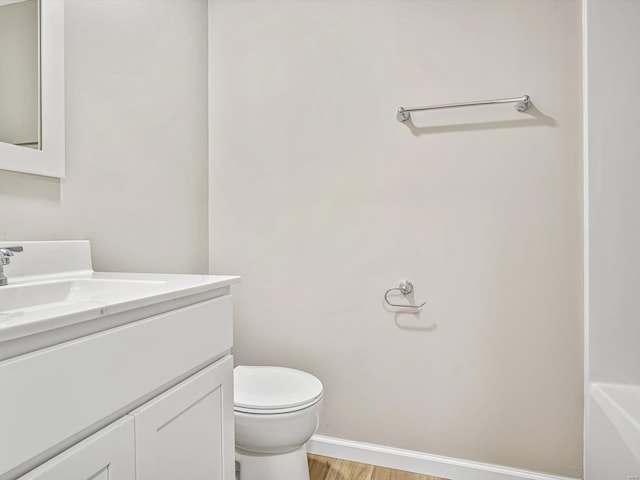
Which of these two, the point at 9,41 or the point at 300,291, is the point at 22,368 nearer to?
the point at 9,41

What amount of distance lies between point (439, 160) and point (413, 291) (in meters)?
0.55

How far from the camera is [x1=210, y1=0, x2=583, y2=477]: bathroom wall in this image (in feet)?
4.93

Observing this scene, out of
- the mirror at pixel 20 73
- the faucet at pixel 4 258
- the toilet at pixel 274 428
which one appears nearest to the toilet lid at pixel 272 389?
the toilet at pixel 274 428

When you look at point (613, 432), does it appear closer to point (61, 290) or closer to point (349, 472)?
point (349, 472)

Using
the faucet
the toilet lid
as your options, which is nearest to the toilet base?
the toilet lid

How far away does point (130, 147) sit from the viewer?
1.50m

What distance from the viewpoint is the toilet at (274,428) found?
1.35 meters

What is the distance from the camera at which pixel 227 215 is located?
1.95m

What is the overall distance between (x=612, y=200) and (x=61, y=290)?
1698 mm

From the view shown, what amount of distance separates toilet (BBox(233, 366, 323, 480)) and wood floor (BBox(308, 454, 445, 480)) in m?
0.24

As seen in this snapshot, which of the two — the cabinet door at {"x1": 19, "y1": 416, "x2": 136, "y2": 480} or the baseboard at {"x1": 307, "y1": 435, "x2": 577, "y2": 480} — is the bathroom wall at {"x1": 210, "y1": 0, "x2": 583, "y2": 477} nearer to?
the baseboard at {"x1": 307, "y1": 435, "x2": 577, "y2": 480}

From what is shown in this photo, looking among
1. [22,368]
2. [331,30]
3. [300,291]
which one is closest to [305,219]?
[300,291]

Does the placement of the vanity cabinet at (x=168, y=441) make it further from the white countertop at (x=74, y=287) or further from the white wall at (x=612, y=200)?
the white wall at (x=612, y=200)

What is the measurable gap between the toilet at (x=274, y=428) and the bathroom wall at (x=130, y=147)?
0.69 meters
